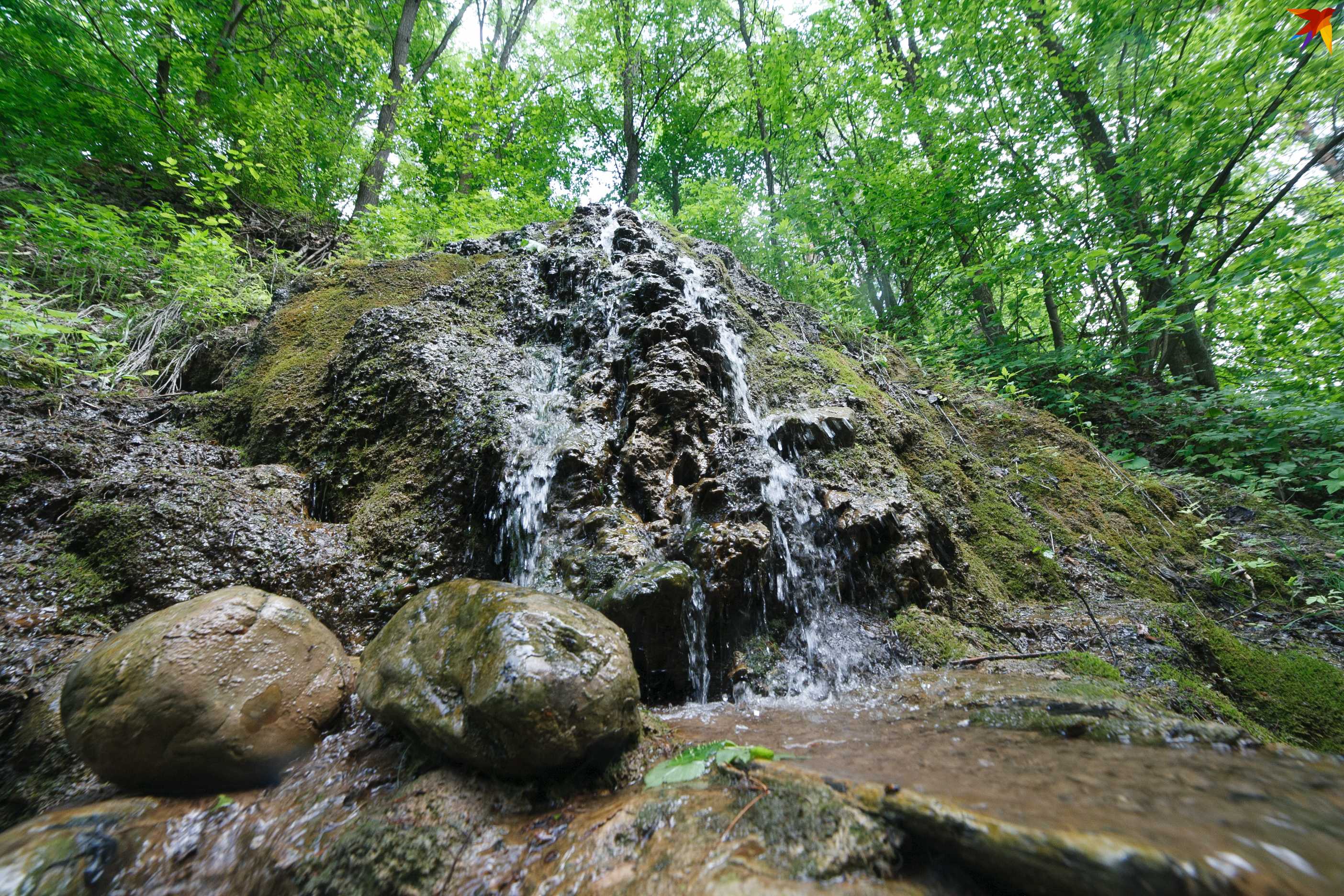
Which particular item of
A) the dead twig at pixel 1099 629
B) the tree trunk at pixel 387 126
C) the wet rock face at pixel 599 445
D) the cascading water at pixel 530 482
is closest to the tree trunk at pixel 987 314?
the wet rock face at pixel 599 445

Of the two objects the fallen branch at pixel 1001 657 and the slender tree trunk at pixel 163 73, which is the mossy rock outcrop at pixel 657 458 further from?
the slender tree trunk at pixel 163 73

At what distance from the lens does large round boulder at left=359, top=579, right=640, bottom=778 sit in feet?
5.96

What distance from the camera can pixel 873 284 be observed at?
10758 mm

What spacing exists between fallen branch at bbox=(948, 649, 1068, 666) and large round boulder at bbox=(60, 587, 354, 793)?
3484 millimetres

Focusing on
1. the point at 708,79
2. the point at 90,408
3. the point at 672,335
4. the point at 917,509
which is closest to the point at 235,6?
the point at 90,408

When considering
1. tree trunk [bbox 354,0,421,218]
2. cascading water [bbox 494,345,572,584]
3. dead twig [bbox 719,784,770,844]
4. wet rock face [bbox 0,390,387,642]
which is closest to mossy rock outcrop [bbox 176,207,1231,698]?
cascading water [bbox 494,345,572,584]

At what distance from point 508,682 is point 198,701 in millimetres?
1237

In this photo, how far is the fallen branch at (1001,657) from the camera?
2.95 metres

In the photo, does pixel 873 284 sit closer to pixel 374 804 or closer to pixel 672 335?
pixel 672 335

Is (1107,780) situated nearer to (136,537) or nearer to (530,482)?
(530,482)

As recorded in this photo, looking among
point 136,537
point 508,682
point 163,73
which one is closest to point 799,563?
point 508,682

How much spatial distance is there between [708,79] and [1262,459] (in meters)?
14.6

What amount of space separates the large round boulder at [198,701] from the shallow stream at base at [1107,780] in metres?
1.77

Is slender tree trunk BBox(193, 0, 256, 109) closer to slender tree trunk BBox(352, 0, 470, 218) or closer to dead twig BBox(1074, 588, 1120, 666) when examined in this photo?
slender tree trunk BBox(352, 0, 470, 218)
